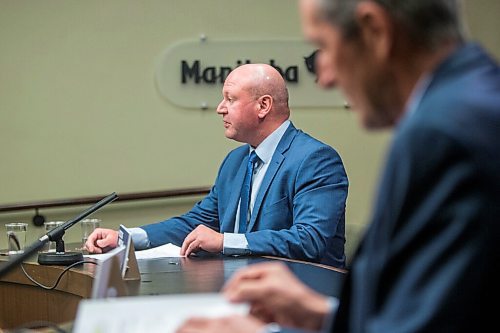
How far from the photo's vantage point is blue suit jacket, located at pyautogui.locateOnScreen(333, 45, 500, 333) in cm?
97

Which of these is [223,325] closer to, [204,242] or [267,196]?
[204,242]

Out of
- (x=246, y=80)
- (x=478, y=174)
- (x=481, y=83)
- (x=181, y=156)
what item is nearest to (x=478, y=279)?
(x=478, y=174)

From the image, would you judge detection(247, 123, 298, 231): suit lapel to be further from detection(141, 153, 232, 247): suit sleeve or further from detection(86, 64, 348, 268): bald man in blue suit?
detection(141, 153, 232, 247): suit sleeve

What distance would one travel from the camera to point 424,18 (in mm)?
1077

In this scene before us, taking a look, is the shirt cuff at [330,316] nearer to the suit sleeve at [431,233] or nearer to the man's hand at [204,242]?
the suit sleeve at [431,233]

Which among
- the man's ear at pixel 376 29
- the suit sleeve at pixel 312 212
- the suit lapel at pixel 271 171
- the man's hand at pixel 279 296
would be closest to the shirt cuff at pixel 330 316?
the man's hand at pixel 279 296

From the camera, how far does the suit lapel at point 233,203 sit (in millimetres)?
3330

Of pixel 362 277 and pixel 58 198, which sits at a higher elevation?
pixel 362 277

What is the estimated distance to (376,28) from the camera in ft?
3.59

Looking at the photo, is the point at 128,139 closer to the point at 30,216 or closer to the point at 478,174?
the point at 30,216

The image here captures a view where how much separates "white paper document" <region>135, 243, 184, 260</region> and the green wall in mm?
1635

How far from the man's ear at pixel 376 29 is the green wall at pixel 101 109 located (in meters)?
3.74

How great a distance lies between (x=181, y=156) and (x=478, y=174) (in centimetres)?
396

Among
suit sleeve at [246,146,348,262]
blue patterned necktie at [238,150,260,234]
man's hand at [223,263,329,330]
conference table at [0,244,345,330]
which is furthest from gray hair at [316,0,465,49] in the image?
blue patterned necktie at [238,150,260,234]
